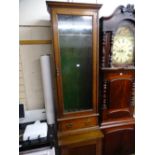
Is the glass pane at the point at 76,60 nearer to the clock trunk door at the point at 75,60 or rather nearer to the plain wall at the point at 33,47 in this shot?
the clock trunk door at the point at 75,60

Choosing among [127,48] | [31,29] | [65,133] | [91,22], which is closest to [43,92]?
[65,133]

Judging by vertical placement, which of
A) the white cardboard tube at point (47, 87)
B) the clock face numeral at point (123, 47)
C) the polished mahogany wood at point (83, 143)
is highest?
the clock face numeral at point (123, 47)

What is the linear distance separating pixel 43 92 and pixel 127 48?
3.88 ft

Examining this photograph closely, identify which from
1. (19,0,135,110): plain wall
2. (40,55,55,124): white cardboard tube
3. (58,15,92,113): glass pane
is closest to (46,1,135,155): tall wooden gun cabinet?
(58,15,92,113): glass pane

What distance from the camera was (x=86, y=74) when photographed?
5.42 feet

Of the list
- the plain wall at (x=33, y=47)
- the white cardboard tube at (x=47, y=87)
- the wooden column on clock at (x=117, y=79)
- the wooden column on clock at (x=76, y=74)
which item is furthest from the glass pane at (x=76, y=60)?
the plain wall at (x=33, y=47)

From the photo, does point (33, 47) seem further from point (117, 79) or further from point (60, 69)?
point (117, 79)

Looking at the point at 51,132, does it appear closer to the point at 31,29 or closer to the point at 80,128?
the point at 80,128

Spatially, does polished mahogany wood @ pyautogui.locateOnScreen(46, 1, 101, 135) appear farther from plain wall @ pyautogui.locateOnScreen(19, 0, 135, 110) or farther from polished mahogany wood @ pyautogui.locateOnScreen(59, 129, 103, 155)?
plain wall @ pyautogui.locateOnScreen(19, 0, 135, 110)

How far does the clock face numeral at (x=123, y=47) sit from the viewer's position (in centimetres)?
167

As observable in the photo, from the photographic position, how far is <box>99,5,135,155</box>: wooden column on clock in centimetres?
159

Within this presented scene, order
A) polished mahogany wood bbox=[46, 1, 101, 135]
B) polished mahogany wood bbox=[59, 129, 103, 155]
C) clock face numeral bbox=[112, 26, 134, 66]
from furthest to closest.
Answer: clock face numeral bbox=[112, 26, 134, 66] < polished mahogany wood bbox=[59, 129, 103, 155] < polished mahogany wood bbox=[46, 1, 101, 135]

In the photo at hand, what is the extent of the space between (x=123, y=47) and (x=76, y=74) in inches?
25.5
